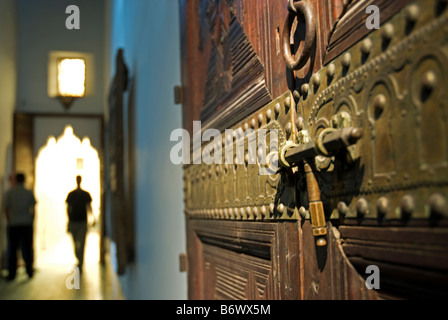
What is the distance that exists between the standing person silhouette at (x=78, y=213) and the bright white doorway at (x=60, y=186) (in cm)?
21

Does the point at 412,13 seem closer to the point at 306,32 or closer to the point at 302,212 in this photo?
the point at 306,32

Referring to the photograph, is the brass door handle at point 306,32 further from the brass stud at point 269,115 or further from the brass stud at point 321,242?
the brass stud at point 321,242

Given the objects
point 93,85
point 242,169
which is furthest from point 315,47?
point 93,85

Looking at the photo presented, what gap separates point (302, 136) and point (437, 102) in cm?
34

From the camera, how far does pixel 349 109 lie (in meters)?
0.67

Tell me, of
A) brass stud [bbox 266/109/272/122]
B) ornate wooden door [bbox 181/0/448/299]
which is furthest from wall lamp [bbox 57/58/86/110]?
brass stud [bbox 266/109/272/122]

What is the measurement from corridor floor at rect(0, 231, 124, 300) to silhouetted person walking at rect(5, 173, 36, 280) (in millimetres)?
248

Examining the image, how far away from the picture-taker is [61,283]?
5199mm

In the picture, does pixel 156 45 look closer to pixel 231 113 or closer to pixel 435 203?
pixel 231 113

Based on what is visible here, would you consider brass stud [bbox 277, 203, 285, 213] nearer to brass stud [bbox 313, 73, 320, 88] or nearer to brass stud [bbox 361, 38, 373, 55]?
brass stud [bbox 313, 73, 320, 88]

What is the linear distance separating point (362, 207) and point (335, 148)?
0.09m

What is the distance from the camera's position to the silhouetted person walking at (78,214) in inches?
177

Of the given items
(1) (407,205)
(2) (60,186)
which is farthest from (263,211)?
(2) (60,186)

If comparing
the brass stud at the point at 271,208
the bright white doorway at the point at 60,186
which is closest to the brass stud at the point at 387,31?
the brass stud at the point at 271,208
